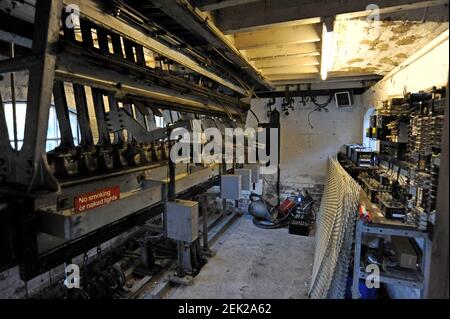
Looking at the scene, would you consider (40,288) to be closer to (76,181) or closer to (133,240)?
(133,240)

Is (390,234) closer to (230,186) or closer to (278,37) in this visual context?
(230,186)

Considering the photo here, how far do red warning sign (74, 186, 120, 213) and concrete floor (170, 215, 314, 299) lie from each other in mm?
1822

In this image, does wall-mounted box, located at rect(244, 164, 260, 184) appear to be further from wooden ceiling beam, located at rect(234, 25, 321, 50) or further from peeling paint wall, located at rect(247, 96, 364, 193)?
peeling paint wall, located at rect(247, 96, 364, 193)

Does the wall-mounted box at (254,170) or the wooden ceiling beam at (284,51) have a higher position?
the wooden ceiling beam at (284,51)

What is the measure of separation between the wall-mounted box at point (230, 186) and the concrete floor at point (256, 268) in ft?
3.55

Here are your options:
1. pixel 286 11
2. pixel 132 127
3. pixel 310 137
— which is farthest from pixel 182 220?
pixel 310 137

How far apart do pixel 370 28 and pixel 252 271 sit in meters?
2.84

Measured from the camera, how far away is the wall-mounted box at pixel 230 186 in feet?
9.12

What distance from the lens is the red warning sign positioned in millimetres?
1268

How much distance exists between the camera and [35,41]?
103 centimetres

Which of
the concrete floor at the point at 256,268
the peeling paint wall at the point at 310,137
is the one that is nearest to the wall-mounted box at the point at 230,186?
the concrete floor at the point at 256,268

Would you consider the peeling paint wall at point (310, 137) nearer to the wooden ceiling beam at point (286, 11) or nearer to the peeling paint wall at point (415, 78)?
the peeling paint wall at point (415, 78)

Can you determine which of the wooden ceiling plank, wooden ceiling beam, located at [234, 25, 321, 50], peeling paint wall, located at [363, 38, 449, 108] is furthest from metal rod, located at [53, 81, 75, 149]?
the wooden ceiling plank
